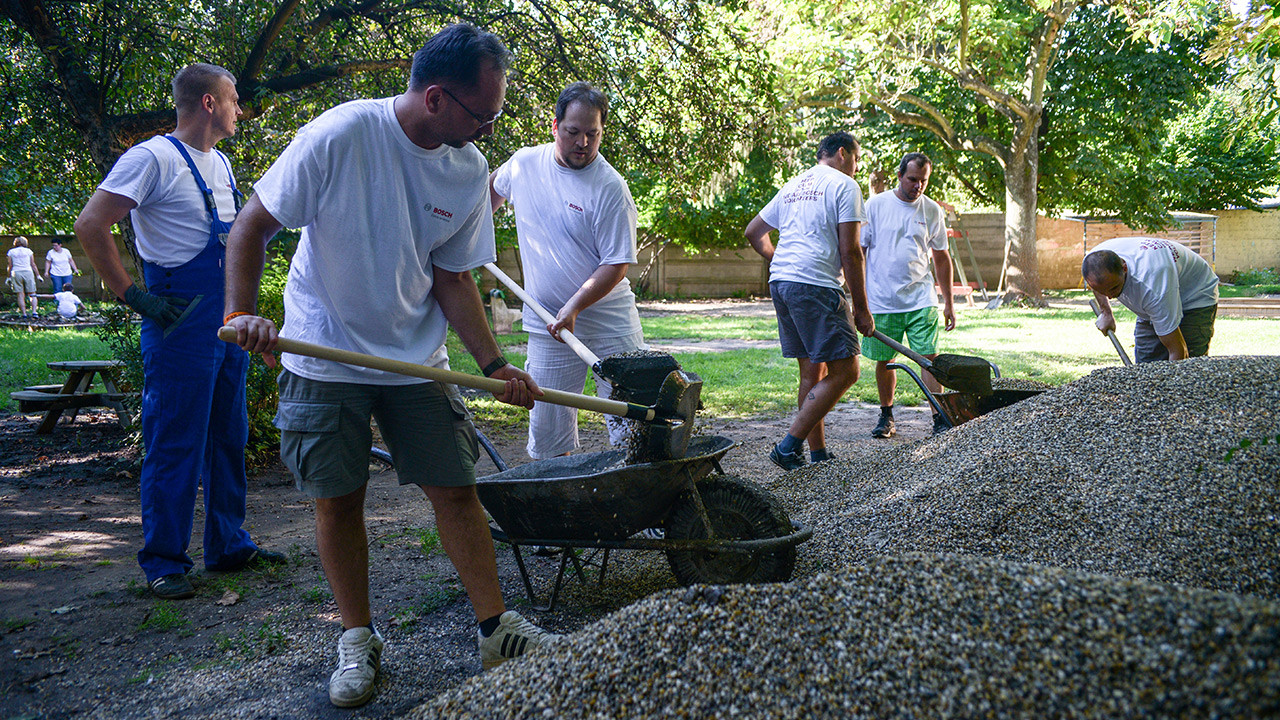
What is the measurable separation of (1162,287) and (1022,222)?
12.3 m

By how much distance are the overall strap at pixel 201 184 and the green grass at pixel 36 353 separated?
4762 millimetres

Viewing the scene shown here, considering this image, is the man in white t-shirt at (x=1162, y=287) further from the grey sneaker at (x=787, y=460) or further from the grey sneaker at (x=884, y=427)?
the grey sneaker at (x=787, y=460)

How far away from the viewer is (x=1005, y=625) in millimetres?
1480

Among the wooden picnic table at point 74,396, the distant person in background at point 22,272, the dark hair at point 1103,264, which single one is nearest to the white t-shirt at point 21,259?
the distant person in background at point 22,272

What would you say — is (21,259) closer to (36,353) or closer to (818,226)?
(36,353)

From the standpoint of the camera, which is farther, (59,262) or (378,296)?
(59,262)

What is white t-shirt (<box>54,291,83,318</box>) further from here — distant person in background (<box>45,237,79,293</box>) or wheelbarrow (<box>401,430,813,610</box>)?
wheelbarrow (<box>401,430,813,610</box>)

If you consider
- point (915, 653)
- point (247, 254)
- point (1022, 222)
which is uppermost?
point (1022, 222)

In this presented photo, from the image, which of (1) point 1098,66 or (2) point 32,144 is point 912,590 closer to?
(2) point 32,144

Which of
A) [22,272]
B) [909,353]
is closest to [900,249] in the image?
[909,353]

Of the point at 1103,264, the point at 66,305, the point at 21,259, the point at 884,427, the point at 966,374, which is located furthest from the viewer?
the point at 21,259

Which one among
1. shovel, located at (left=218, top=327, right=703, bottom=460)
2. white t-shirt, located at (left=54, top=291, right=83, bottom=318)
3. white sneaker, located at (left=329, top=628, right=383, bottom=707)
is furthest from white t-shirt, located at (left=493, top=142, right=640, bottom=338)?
white t-shirt, located at (left=54, top=291, right=83, bottom=318)

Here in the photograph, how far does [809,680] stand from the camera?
58.7 inches

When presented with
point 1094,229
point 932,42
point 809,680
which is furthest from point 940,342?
point 1094,229
